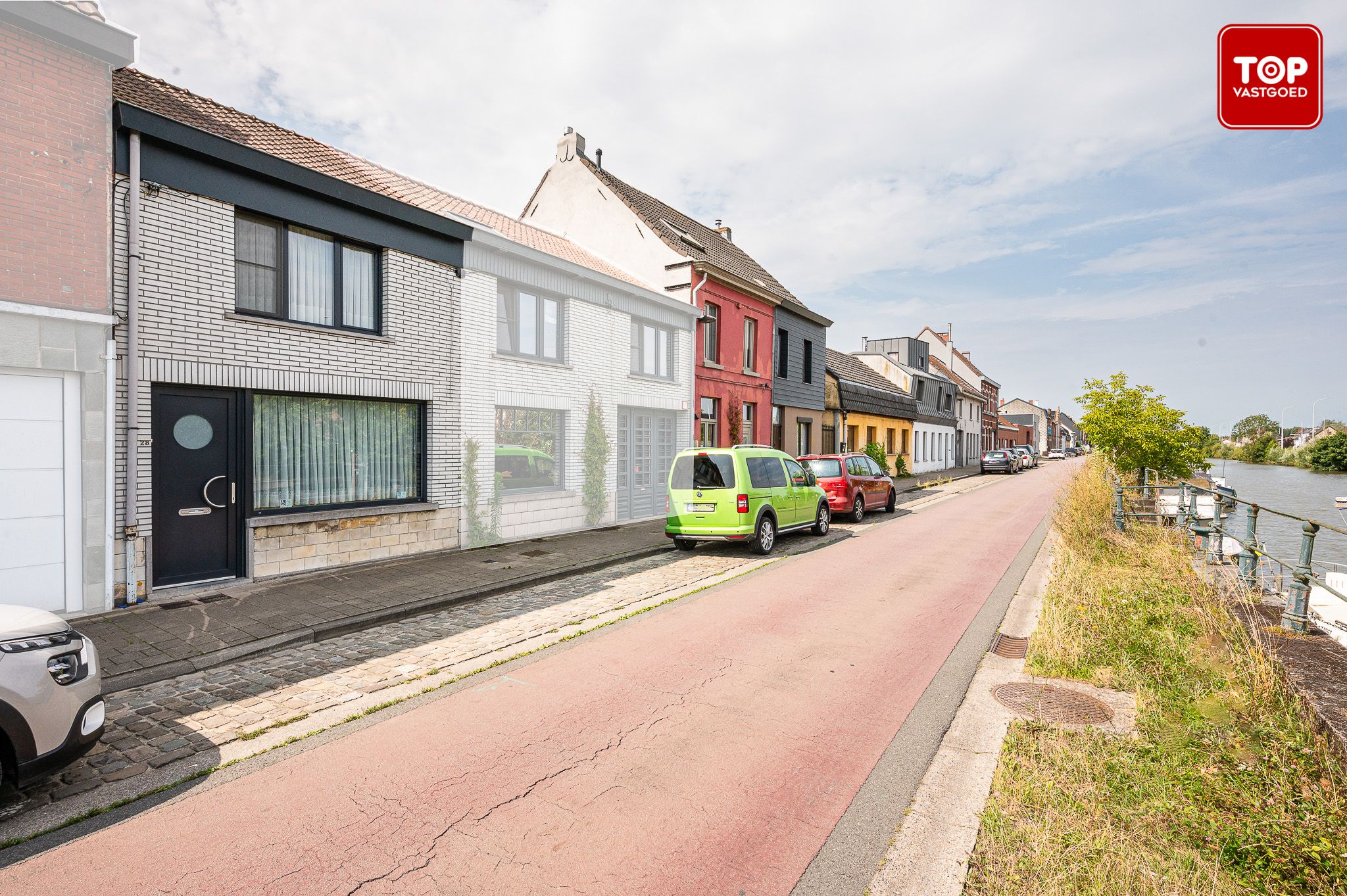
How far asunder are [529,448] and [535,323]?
8.22ft

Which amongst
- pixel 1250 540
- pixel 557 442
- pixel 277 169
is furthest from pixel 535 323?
pixel 1250 540

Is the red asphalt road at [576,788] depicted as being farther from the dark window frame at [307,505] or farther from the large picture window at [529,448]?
the large picture window at [529,448]

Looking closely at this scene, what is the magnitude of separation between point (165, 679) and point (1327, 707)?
8.36 m

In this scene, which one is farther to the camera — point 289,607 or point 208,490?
point 208,490

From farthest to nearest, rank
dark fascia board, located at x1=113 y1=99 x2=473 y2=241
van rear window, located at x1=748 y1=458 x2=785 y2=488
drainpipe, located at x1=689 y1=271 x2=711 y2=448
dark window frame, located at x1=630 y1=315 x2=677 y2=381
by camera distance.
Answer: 1. drainpipe, located at x1=689 y1=271 x2=711 y2=448
2. dark window frame, located at x1=630 y1=315 x2=677 y2=381
3. van rear window, located at x1=748 y1=458 x2=785 y2=488
4. dark fascia board, located at x1=113 y1=99 x2=473 y2=241

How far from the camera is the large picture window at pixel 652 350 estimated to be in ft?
53.0

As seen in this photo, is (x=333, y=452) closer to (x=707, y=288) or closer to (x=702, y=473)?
(x=702, y=473)

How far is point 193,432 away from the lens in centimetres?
811

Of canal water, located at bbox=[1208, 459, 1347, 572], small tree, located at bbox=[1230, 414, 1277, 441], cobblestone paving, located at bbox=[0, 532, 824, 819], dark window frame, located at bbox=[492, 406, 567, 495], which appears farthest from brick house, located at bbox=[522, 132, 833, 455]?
small tree, located at bbox=[1230, 414, 1277, 441]

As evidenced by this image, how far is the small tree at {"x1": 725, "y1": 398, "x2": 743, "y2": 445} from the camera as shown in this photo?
19547 millimetres

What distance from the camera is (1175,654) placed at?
18.9 ft

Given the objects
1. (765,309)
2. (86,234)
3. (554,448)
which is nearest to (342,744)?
(86,234)

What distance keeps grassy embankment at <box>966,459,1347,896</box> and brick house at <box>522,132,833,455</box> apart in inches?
516

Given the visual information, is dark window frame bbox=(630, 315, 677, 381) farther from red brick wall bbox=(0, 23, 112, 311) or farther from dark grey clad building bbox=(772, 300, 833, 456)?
red brick wall bbox=(0, 23, 112, 311)
